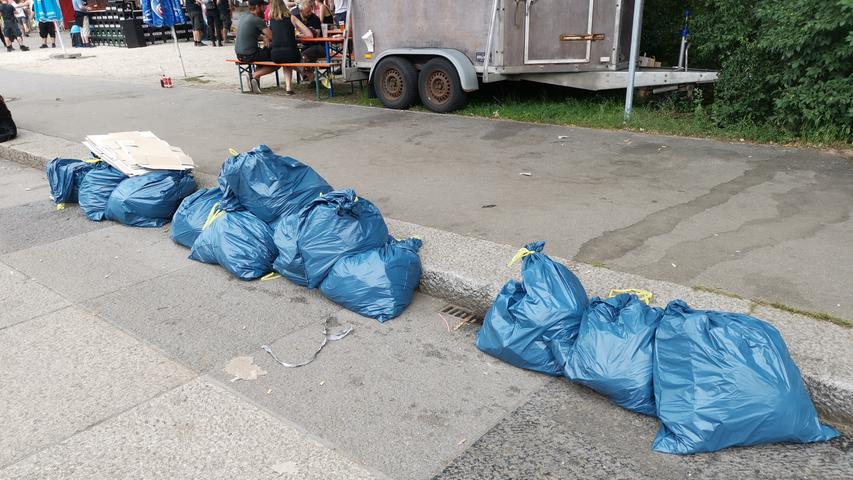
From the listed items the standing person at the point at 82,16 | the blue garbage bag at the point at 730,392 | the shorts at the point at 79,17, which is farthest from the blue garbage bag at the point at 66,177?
the shorts at the point at 79,17

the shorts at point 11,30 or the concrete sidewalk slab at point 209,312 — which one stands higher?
the shorts at point 11,30

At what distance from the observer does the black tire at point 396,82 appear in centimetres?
968

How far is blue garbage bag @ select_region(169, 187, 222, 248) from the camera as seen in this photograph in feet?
17.0

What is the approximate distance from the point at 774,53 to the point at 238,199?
602cm

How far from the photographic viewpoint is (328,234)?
421cm

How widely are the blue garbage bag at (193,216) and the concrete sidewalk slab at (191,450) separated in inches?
87.2

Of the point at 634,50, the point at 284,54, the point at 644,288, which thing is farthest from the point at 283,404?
the point at 284,54

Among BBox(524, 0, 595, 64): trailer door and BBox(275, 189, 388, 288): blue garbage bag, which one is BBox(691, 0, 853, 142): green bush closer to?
BBox(524, 0, 595, 64): trailer door

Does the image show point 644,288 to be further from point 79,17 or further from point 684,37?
point 79,17

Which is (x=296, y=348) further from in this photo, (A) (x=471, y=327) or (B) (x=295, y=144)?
(B) (x=295, y=144)

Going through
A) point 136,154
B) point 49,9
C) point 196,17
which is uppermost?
point 49,9

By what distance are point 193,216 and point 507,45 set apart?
5.08 meters

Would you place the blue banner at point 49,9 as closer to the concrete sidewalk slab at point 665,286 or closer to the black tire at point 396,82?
the black tire at point 396,82

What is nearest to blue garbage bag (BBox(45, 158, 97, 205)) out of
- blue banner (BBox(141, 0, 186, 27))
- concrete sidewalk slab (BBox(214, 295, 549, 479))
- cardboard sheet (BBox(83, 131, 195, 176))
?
cardboard sheet (BBox(83, 131, 195, 176))
